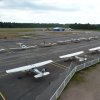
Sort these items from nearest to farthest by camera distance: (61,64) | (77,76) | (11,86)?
(11,86)
(77,76)
(61,64)

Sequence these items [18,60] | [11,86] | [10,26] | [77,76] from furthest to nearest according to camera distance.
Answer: [10,26] < [18,60] < [77,76] < [11,86]

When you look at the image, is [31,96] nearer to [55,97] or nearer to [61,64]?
[55,97]

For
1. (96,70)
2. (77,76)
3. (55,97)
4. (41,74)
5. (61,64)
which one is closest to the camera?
(55,97)

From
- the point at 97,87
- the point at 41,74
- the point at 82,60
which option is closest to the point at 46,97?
the point at 41,74

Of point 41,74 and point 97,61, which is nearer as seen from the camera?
point 41,74

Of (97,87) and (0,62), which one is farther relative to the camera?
(0,62)

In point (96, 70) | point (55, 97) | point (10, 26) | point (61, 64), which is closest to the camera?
point (55, 97)

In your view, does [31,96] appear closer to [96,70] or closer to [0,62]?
[96,70]

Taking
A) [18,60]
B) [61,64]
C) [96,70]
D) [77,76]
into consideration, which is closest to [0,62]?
[18,60]

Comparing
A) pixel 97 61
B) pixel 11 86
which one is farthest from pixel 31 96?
pixel 97 61
